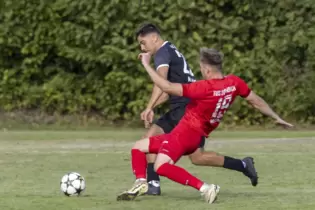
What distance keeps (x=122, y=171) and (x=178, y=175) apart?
340 cm

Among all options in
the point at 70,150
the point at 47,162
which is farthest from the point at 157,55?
the point at 70,150

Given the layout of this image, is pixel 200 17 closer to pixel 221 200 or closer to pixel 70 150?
pixel 70 150

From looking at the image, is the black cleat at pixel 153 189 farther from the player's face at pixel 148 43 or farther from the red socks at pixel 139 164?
the player's face at pixel 148 43

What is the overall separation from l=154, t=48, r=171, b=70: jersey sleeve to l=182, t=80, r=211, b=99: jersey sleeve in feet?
3.24

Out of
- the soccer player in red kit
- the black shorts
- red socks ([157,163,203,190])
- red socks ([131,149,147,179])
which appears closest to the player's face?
the black shorts

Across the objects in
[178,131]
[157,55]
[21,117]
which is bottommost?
[21,117]

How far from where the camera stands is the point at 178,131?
9188 millimetres

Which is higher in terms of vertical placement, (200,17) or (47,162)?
(200,17)

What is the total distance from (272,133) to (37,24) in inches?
215

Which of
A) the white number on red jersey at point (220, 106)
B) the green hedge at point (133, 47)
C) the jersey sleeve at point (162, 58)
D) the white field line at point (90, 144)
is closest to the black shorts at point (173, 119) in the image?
the jersey sleeve at point (162, 58)

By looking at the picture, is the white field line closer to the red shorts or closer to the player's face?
the player's face

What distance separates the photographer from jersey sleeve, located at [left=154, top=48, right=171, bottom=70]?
9867 millimetres

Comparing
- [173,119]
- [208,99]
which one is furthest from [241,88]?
[173,119]

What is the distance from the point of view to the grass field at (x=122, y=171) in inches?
354
